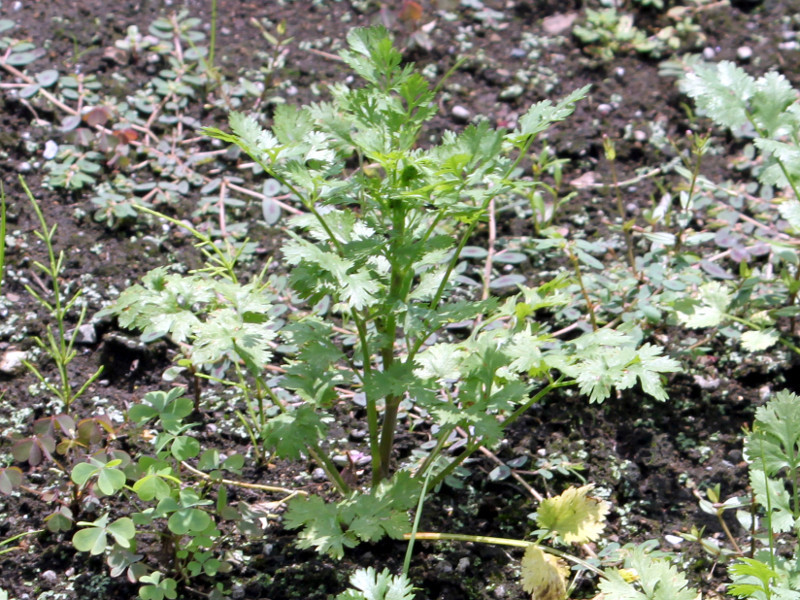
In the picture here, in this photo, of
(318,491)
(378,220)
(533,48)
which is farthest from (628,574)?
(533,48)

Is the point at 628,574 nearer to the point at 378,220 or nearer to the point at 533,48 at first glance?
the point at 378,220

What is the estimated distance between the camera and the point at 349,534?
181 cm

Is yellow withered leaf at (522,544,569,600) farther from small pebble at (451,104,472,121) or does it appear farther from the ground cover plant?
small pebble at (451,104,472,121)

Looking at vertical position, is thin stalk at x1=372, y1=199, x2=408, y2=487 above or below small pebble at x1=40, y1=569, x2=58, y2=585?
above

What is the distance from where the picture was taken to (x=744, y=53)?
339cm

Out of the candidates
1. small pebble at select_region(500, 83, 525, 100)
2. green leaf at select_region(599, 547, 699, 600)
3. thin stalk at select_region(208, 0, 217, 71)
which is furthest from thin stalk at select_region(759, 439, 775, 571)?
thin stalk at select_region(208, 0, 217, 71)

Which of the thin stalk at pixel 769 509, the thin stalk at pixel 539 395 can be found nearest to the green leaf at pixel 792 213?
the thin stalk at pixel 769 509

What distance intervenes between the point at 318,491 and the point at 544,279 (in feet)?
3.12

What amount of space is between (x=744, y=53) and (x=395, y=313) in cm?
231

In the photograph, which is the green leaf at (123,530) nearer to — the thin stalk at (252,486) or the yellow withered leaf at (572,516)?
the thin stalk at (252,486)

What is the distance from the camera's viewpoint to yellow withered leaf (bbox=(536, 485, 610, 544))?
6.41 ft

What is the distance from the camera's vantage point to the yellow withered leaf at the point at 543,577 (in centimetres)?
189

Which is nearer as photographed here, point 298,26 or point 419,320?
point 419,320

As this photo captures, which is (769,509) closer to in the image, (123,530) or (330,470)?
(330,470)
